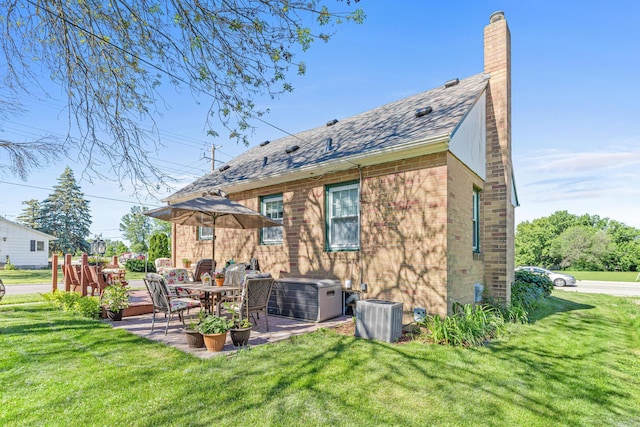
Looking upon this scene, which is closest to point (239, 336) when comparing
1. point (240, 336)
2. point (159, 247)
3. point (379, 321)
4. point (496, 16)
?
point (240, 336)

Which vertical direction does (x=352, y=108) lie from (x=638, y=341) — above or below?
above

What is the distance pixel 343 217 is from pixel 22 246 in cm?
3426

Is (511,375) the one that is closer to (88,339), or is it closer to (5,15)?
(88,339)

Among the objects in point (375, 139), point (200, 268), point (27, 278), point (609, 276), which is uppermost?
point (375, 139)

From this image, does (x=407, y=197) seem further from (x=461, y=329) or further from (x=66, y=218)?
(x=66, y=218)

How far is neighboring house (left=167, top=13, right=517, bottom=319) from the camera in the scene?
255 inches

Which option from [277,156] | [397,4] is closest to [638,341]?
[397,4]

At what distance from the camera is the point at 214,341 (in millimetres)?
4805

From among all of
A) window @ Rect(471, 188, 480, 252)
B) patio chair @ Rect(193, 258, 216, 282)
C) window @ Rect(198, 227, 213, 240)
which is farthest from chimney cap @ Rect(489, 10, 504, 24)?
window @ Rect(198, 227, 213, 240)

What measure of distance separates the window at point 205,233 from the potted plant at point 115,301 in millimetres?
4967

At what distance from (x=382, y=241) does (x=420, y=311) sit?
5.22 feet

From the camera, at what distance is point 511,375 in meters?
4.32

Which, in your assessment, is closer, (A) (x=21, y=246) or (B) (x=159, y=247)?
(B) (x=159, y=247)

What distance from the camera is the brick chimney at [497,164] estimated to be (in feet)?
27.4
